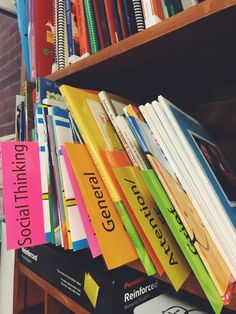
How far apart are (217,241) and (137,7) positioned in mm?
512

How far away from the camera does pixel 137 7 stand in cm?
61

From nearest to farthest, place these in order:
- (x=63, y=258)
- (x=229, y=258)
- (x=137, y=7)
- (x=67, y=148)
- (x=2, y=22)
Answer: (x=229, y=258) < (x=67, y=148) < (x=137, y=7) < (x=63, y=258) < (x=2, y=22)

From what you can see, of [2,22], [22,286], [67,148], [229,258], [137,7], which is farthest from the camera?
[2,22]

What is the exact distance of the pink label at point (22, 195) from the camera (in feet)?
1.86

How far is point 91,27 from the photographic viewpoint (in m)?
0.70

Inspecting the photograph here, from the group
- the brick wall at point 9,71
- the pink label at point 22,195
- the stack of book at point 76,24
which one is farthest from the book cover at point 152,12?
the brick wall at point 9,71

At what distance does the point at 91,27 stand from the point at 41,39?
26cm

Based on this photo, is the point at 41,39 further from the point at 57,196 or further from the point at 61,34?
the point at 57,196

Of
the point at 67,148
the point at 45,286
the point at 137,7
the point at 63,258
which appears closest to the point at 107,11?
the point at 137,7

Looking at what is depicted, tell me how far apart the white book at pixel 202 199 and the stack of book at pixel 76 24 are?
243 mm

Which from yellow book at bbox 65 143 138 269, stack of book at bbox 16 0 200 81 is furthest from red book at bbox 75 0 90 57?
yellow book at bbox 65 143 138 269

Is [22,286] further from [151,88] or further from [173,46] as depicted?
[173,46]

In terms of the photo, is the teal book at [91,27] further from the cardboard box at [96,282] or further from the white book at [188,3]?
the cardboard box at [96,282]

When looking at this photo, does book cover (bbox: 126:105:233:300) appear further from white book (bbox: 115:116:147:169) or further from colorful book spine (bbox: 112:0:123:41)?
colorful book spine (bbox: 112:0:123:41)
